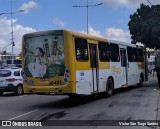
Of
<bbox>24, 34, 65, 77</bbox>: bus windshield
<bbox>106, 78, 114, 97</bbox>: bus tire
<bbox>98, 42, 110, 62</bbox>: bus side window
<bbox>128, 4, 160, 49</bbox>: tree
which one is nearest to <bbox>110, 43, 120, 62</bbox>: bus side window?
<bbox>98, 42, 110, 62</bbox>: bus side window

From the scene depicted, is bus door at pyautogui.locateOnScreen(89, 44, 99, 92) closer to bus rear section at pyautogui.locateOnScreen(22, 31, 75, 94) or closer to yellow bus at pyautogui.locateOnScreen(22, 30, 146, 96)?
yellow bus at pyautogui.locateOnScreen(22, 30, 146, 96)

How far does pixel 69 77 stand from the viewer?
15414 millimetres

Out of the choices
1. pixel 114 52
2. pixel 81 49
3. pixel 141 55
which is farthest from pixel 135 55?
pixel 81 49

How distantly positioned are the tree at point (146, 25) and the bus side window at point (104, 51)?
822cm

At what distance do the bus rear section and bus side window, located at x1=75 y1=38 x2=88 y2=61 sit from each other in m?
0.72

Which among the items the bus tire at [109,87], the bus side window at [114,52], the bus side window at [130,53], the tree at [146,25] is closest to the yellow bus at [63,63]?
the bus tire at [109,87]

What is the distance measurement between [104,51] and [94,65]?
187cm

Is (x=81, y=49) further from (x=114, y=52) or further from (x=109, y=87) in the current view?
(x=114, y=52)

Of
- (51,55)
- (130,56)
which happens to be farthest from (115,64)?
(51,55)

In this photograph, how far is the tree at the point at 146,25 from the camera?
27.3 m

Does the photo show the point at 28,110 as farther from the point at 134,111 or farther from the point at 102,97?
the point at 102,97

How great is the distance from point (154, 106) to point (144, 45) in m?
14.5

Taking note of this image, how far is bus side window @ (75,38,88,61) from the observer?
16183 mm

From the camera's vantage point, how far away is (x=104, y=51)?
19422 millimetres
